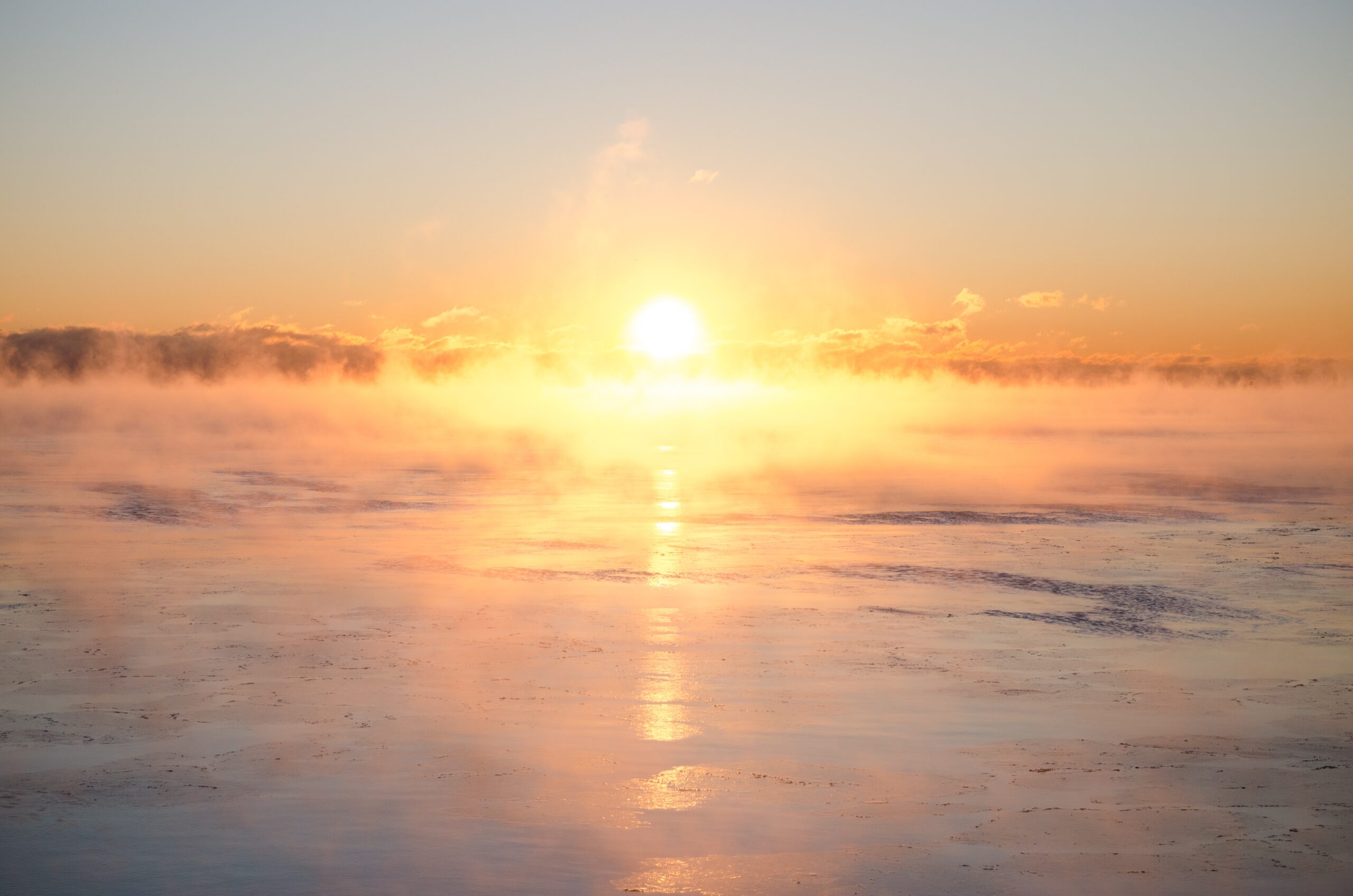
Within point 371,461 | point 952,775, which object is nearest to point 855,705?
point 952,775

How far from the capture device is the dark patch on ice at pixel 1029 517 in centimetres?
4169

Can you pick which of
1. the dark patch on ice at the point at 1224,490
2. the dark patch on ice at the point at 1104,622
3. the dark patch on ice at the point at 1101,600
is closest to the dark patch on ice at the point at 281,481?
the dark patch on ice at the point at 1101,600

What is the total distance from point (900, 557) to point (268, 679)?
19.0 meters

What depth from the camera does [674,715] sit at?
14.7 meters

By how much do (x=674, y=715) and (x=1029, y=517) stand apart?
32412mm

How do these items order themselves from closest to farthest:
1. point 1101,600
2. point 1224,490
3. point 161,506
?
1. point 1101,600
2. point 161,506
3. point 1224,490

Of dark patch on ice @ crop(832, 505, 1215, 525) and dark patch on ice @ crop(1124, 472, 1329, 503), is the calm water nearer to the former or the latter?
dark patch on ice @ crop(832, 505, 1215, 525)

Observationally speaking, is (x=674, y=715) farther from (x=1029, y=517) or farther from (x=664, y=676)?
(x=1029, y=517)

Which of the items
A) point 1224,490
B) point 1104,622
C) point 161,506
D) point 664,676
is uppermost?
point 161,506

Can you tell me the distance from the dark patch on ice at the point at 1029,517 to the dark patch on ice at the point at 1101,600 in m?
13.0

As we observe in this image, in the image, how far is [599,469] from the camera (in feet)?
274

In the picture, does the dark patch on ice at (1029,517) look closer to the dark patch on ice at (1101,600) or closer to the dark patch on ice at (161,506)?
the dark patch on ice at (1101,600)

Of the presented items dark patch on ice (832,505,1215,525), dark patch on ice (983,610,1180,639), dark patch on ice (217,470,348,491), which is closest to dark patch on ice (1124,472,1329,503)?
dark patch on ice (832,505,1215,525)

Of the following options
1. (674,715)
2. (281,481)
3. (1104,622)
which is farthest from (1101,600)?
(281,481)
